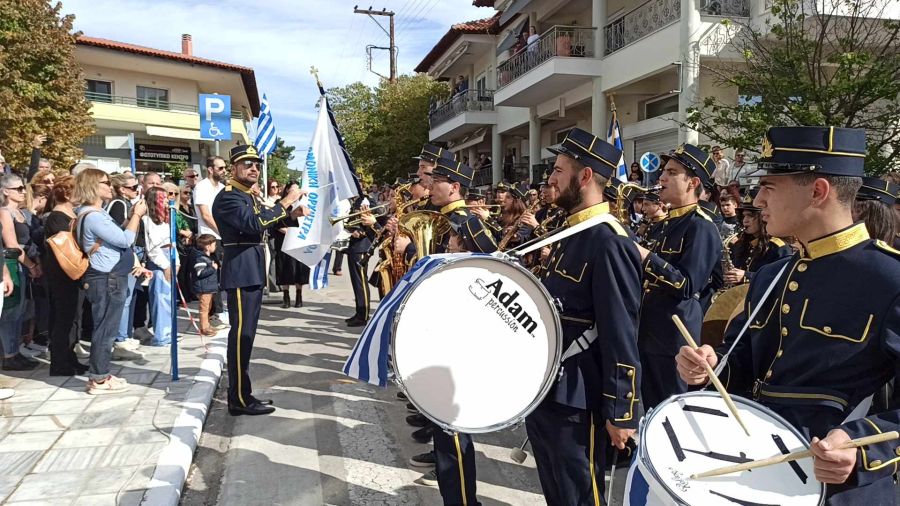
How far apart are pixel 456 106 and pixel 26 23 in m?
17.7

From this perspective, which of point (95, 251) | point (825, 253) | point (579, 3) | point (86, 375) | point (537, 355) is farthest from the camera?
point (579, 3)

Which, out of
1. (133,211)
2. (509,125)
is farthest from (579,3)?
(133,211)

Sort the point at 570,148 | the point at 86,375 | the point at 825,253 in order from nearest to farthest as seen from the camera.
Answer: the point at 825,253, the point at 570,148, the point at 86,375

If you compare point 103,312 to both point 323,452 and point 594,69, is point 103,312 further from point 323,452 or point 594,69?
point 594,69

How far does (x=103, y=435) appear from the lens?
16.0 ft

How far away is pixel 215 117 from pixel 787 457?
10.6 meters

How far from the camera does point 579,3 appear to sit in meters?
20.7

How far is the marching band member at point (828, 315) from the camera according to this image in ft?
6.31

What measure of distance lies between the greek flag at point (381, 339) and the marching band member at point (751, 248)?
2787 mm

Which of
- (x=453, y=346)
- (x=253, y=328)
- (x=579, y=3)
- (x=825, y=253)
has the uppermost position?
(x=579, y=3)

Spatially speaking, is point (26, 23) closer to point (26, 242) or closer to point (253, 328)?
point (26, 242)

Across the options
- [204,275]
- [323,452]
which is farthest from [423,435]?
[204,275]

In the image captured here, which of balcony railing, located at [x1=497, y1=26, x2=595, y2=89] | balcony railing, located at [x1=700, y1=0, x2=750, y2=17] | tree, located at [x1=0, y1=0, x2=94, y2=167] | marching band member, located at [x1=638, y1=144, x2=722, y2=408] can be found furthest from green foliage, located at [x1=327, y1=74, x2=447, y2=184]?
marching band member, located at [x1=638, y1=144, x2=722, y2=408]

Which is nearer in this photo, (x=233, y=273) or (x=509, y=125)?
(x=233, y=273)
